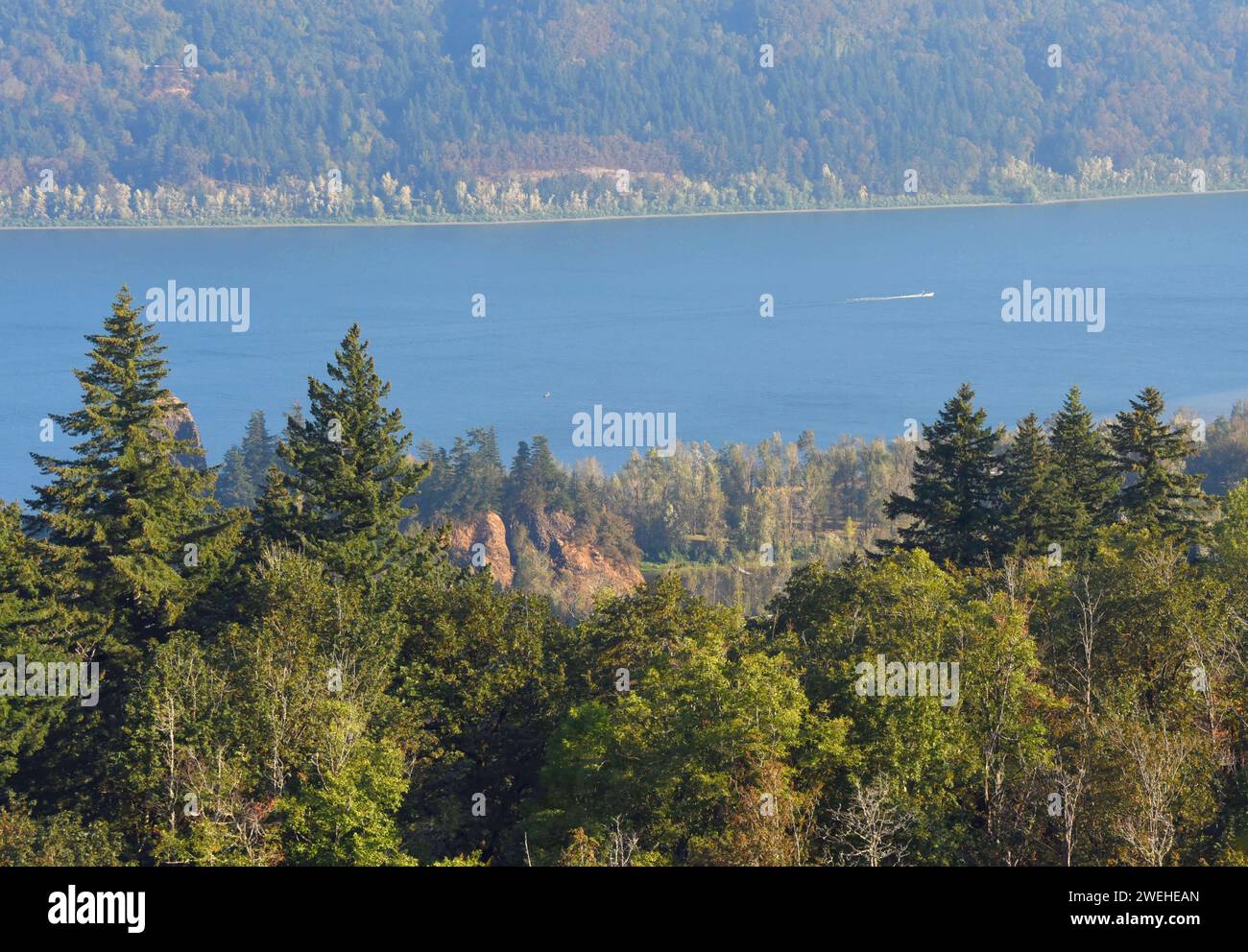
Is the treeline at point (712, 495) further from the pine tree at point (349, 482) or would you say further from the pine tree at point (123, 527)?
the pine tree at point (123, 527)

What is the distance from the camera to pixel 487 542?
74062 mm

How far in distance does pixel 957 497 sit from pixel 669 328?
114270 mm

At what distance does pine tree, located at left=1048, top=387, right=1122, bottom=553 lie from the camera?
3152 centimetres

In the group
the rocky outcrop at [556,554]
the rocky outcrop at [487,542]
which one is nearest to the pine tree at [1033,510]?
the rocky outcrop at [556,554]

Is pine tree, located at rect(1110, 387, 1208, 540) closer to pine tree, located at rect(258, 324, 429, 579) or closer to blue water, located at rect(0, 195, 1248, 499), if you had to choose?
pine tree, located at rect(258, 324, 429, 579)

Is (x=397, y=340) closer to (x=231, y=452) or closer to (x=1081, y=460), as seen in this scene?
(x=231, y=452)

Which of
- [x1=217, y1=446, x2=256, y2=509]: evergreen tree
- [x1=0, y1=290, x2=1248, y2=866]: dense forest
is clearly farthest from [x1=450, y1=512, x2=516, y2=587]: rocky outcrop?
[x1=0, y1=290, x2=1248, y2=866]: dense forest

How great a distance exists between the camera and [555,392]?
384 ft

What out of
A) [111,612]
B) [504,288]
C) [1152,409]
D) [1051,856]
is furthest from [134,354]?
[504,288]

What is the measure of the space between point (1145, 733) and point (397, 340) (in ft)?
399

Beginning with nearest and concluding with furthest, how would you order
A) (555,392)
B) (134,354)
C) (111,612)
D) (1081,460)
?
(111,612) < (134,354) < (1081,460) < (555,392)

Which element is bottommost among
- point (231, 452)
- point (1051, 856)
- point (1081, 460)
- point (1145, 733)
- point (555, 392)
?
point (1051, 856)

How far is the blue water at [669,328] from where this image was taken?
371 feet

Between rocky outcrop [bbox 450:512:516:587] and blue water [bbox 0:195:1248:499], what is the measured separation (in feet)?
86.0
